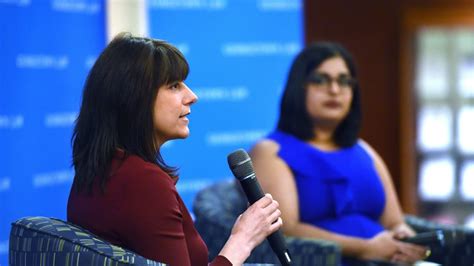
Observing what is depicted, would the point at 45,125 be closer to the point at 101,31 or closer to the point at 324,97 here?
the point at 101,31

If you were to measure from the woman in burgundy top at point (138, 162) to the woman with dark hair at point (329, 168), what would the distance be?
1366mm

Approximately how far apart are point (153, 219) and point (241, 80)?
265 centimetres

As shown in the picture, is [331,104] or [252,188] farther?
[331,104]

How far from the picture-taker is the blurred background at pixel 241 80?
3.53 m

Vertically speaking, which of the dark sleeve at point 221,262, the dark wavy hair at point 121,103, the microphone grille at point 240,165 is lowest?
the dark sleeve at point 221,262

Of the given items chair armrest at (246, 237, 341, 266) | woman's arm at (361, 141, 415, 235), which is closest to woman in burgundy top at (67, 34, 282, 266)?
chair armrest at (246, 237, 341, 266)

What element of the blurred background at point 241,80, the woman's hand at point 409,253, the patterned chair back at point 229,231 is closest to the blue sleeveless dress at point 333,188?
the woman's hand at point 409,253

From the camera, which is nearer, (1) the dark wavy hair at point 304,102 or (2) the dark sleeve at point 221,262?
(2) the dark sleeve at point 221,262

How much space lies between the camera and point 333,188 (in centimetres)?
366

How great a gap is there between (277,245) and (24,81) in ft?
5.39

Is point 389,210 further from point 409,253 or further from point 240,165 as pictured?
point 240,165

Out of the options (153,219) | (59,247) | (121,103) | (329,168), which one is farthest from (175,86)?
(329,168)

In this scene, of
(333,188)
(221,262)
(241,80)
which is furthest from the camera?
(241,80)

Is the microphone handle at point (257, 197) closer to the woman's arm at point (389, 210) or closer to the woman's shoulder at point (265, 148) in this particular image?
the woman's shoulder at point (265, 148)
